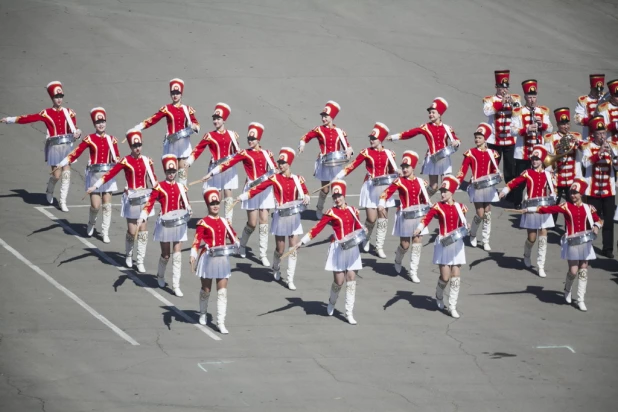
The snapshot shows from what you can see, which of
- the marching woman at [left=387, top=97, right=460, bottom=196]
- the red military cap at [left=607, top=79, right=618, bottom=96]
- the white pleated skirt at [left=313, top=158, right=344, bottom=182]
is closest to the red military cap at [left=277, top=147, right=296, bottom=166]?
the white pleated skirt at [left=313, top=158, right=344, bottom=182]

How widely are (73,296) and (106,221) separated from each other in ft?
9.91

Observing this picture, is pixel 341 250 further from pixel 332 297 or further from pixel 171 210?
pixel 171 210

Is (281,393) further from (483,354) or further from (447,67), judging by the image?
(447,67)

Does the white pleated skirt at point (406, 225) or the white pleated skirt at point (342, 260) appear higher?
the white pleated skirt at point (406, 225)

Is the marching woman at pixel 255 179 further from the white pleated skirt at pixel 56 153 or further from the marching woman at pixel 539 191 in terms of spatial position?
the marching woman at pixel 539 191

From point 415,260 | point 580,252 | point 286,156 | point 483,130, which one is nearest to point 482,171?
point 483,130

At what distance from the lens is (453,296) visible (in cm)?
2259

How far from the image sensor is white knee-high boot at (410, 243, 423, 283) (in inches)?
955

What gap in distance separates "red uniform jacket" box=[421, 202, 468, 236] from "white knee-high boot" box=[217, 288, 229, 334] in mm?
3976

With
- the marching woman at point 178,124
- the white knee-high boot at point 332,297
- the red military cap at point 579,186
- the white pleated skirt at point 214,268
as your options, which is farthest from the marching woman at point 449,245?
the marching woman at point 178,124

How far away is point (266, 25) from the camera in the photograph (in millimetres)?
36719

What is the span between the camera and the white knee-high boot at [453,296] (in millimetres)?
22500

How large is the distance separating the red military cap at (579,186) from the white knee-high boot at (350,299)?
182 inches

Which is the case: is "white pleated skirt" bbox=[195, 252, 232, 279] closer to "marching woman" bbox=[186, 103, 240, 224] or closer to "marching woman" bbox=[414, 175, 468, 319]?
"marching woman" bbox=[414, 175, 468, 319]
